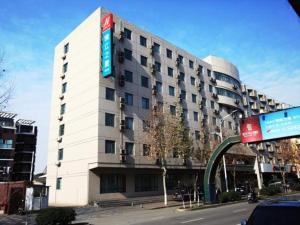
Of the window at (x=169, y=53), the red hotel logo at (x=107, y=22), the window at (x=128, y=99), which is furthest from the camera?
the window at (x=169, y=53)

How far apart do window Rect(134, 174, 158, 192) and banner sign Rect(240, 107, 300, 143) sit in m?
16.9

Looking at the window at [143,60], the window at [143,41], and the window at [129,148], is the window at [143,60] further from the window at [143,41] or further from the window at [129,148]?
the window at [129,148]

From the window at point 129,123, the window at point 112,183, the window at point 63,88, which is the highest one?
the window at point 63,88

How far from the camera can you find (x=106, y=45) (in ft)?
124

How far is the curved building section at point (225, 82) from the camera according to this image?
60.8 meters

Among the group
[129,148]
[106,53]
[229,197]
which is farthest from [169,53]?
[229,197]

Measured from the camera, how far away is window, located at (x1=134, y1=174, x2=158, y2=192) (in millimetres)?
40031

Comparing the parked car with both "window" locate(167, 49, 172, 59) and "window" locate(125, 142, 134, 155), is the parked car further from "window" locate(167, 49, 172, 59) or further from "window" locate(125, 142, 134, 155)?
"window" locate(167, 49, 172, 59)

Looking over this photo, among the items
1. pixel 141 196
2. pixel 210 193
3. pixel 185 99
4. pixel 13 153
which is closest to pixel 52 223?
pixel 210 193

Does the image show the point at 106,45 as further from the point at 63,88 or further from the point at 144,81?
the point at 63,88

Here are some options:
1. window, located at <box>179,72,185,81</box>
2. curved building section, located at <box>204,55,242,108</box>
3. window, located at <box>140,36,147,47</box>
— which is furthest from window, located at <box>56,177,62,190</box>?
curved building section, located at <box>204,55,242,108</box>

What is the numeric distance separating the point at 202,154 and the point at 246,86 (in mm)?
45722

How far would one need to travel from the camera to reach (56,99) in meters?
46.2

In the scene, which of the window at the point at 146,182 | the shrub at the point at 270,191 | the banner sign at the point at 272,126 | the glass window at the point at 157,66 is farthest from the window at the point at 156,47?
the shrub at the point at 270,191
